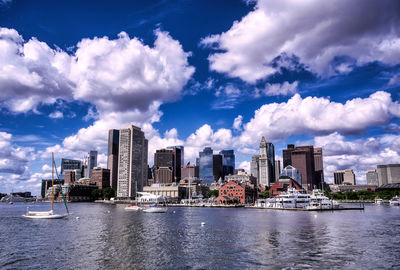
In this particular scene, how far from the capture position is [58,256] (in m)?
46.5

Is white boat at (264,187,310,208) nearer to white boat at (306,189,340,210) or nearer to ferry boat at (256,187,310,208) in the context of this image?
ferry boat at (256,187,310,208)

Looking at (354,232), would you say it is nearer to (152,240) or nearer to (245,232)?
(245,232)

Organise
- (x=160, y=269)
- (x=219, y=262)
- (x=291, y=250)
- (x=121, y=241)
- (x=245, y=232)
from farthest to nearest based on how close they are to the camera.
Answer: (x=245, y=232) < (x=121, y=241) < (x=291, y=250) < (x=219, y=262) < (x=160, y=269)

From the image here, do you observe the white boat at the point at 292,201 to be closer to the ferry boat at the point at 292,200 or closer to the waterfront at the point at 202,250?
the ferry boat at the point at 292,200

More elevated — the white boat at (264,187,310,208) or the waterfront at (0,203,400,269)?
the white boat at (264,187,310,208)

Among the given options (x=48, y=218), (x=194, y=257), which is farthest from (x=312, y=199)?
(x=194, y=257)

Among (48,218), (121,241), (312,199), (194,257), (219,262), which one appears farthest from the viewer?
(312,199)

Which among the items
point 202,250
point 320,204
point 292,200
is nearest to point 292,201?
point 292,200

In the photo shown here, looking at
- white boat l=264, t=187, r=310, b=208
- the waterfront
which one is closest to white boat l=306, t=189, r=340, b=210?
white boat l=264, t=187, r=310, b=208

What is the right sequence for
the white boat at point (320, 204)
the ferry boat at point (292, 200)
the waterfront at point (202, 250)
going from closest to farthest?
the waterfront at point (202, 250) → the white boat at point (320, 204) → the ferry boat at point (292, 200)

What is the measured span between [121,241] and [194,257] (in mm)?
18839

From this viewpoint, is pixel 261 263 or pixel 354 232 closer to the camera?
pixel 261 263

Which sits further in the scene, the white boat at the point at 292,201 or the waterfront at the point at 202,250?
the white boat at the point at 292,201

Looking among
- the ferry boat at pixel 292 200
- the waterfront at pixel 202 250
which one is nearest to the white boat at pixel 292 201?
the ferry boat at pixel 292 200
